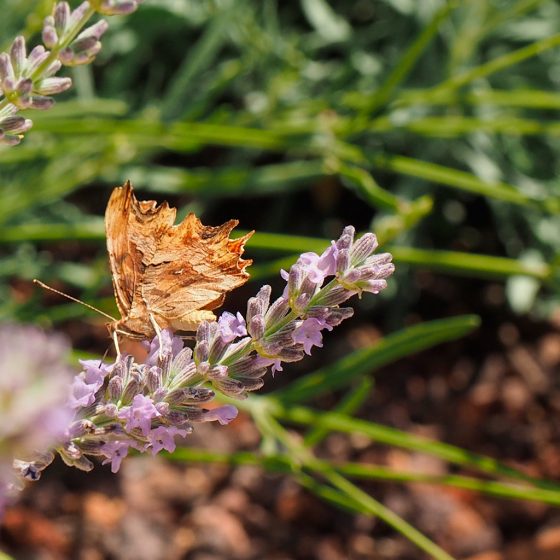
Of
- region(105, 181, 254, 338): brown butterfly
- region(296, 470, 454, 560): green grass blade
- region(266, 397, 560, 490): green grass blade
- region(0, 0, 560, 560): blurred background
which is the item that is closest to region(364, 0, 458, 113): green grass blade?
region(0, 0, 560, 560): blurred background

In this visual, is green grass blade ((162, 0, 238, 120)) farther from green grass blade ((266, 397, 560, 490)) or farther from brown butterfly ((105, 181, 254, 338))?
brown butterfly ((105, 181, 254, 338))

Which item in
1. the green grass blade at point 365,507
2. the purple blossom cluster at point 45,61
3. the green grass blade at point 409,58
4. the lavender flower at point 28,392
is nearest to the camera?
the lavender flower at point 28,392

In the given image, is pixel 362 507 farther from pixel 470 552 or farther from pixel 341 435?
pixel 341 435

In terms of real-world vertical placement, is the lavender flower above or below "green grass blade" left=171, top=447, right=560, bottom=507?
above

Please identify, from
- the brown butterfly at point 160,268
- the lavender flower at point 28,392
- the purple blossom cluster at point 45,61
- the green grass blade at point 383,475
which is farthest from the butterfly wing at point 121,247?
the green grass blade at point 383,475

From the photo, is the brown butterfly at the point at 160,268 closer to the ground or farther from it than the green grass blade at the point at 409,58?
farther from it

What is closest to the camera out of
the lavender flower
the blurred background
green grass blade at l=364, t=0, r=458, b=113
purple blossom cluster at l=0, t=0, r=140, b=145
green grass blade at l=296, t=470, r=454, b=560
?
the lavender flower

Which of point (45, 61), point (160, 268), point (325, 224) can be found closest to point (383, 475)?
point (160, 268)

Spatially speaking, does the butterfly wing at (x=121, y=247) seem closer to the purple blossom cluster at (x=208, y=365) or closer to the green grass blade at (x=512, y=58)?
the purple blossom cluster at (x=208, y=365)
